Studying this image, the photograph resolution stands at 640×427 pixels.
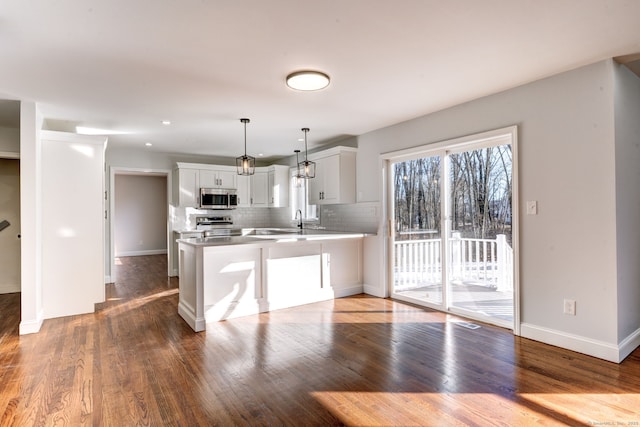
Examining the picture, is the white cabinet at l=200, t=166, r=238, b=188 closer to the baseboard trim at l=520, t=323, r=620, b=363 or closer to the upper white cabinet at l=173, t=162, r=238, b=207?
the upper white cabinet at l=173, t=162, r=238, b=207

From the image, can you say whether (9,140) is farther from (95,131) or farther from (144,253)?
(144,253)

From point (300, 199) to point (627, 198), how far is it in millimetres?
4968

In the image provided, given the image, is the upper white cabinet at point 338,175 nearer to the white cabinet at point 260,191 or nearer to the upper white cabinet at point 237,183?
the upper white cabinet at point 237,183

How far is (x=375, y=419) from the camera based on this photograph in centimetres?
201

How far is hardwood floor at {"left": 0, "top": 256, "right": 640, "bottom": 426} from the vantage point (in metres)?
2.06

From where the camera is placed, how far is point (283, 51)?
8.39ft

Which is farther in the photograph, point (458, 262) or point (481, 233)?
point (458, 262)

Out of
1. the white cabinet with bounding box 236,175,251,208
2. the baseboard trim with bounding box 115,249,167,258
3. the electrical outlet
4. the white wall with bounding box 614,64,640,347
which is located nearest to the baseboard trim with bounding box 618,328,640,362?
the white wall with bounding box 614,64,640,347

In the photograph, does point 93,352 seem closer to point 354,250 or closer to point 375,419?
point 375,419

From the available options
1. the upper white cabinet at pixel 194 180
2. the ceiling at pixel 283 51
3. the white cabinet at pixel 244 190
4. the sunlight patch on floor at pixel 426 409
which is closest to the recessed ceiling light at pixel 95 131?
the ceiling at pixel 283 51

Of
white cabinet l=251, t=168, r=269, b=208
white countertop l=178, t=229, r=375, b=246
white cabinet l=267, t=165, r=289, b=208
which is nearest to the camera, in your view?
white countertop l=178, t=229, r=375, b=246

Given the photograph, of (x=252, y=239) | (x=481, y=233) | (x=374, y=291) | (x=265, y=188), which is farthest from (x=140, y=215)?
(x=481, y=233)

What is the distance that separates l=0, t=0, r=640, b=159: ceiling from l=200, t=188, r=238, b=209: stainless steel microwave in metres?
2.61

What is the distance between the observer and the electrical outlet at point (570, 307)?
2980 millimetres
